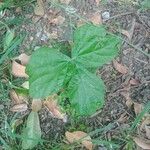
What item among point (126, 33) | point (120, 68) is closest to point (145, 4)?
point (126, 33)

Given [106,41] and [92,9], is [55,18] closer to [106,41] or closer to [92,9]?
[92,9]

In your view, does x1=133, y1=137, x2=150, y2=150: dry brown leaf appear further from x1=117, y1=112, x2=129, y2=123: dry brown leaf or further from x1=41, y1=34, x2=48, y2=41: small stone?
x1=41, y1=34, x2=48, y2=41: small stone

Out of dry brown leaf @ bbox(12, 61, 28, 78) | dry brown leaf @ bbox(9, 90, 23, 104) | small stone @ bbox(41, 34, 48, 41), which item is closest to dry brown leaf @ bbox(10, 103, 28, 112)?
dry brown leaf @ bbox(9, 90, 23, 104)

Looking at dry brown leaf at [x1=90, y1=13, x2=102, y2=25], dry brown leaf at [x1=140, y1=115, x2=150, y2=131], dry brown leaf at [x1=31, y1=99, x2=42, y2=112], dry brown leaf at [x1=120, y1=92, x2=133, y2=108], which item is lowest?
dry brown leaf at [x1=140, y1=115, x2=150, y2=131]

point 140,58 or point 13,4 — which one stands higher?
point 13,4

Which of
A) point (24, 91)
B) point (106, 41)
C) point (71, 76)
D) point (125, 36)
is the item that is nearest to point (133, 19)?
point (125, 36)

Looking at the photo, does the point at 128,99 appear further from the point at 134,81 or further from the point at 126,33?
the point at 126,33
